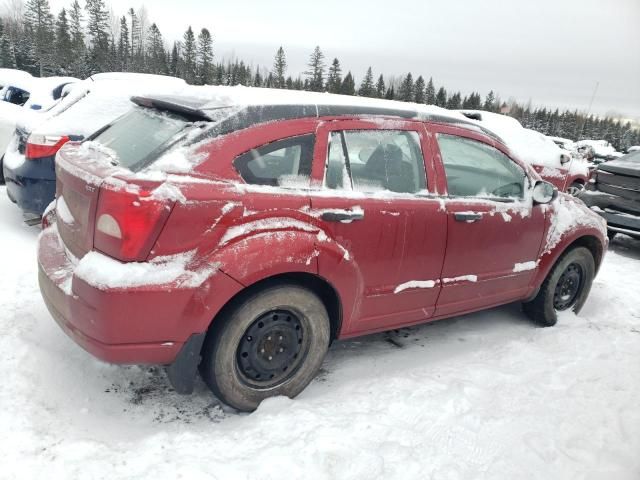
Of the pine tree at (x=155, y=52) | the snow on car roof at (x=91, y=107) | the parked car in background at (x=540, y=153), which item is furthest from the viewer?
the pine tree at (x=155, y=52)

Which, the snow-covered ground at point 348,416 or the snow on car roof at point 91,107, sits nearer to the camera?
the snow-covered ground at point 348,416

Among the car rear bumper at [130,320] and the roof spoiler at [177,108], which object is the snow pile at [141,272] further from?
the roof spoiler at [177,108]

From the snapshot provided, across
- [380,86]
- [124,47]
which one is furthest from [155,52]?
[380,86]

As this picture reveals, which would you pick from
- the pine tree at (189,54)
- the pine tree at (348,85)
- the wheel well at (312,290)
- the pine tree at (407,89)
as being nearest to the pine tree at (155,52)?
the pine tree at (189,54)

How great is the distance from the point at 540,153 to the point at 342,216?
797 centimetres

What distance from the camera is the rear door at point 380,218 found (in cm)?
293

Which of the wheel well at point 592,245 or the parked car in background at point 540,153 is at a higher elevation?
the parked car in background at point 540,153

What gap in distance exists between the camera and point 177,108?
2832 millimetres

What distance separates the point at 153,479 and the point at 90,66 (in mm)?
81721

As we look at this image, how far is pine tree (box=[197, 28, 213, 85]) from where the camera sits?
88.8 m

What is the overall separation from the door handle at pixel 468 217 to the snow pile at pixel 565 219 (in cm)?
103

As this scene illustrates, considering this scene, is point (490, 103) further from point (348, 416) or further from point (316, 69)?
point (348, 416)

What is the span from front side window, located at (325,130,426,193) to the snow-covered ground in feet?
4.19

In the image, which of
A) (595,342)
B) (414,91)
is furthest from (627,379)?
(414,91)
